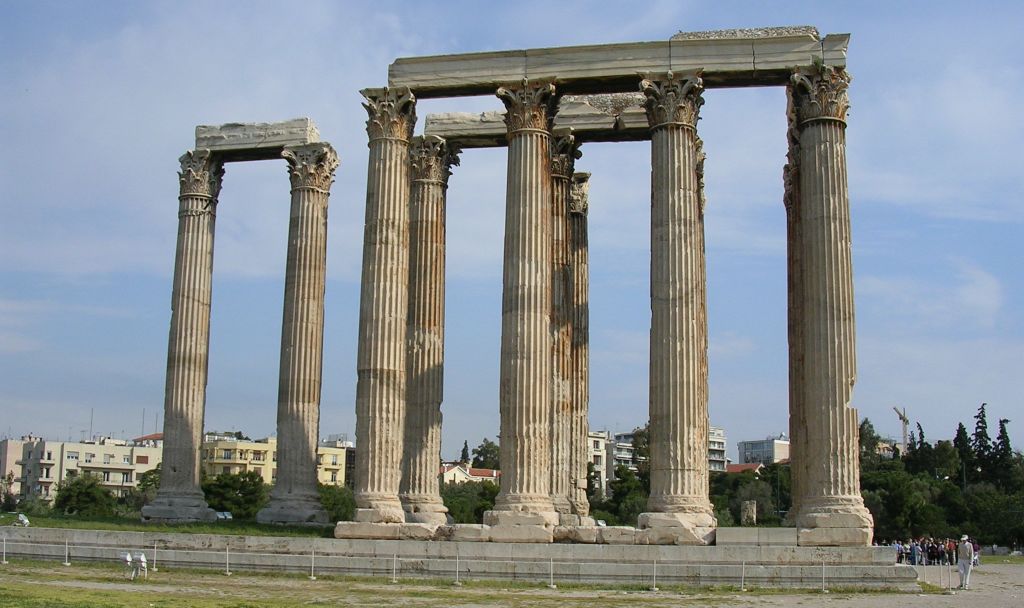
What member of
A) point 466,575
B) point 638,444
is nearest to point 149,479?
point 638,444

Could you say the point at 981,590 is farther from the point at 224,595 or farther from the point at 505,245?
the point at 224,595

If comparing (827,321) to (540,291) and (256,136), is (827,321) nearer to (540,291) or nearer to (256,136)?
(540,291)

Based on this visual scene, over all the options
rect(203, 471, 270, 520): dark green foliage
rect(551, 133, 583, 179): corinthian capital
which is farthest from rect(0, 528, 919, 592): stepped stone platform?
rect(203, 471, 270, 520): dark green foliage

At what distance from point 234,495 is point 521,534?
6510cm

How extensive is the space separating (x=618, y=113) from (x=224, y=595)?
25756mm

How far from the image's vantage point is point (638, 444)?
14562 cm

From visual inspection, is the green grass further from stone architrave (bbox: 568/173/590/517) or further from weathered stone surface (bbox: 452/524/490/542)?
stone architrave (bbox: 568/173/590/517)

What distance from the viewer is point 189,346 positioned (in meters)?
48.4

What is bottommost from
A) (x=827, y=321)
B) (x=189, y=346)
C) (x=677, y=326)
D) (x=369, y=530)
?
(x=369, y=530)

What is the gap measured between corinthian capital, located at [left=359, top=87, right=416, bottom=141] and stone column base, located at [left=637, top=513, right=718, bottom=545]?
641 inches

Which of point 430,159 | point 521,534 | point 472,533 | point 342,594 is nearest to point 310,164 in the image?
point 430,159

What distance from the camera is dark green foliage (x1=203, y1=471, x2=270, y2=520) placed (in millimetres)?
94125

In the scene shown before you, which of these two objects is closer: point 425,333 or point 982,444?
point 425,333

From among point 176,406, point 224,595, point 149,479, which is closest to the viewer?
Result: point 224,595
